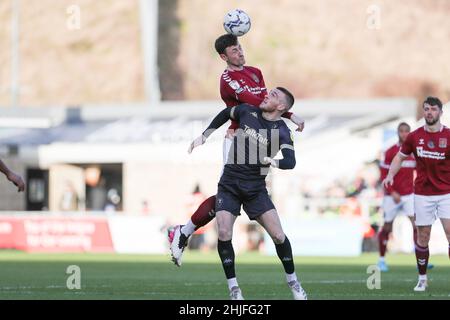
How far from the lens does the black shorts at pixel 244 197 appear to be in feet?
45.1

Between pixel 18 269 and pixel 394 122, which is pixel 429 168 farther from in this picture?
pixel 394 122

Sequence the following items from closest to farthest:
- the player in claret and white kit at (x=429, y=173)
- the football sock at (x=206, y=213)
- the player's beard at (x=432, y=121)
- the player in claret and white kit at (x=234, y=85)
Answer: the player in claret and white kit at (x=234, y=85) < the football sock at (x=206, y=213) < the player's beard at (x=432, y=121) < the player in claret and white kit at (x=429, y=173)

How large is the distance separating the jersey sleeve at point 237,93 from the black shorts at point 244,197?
105 cm

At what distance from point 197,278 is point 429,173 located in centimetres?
463

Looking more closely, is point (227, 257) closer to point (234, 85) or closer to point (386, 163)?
point (234, 85)

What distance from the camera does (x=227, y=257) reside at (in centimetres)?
1384

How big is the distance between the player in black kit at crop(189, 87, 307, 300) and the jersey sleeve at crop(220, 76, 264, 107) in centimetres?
48

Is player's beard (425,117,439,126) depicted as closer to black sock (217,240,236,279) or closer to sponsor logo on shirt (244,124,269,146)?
sponsor logo on shirt (244,124,269,146)

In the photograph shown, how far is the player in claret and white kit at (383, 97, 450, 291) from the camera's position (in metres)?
15.6

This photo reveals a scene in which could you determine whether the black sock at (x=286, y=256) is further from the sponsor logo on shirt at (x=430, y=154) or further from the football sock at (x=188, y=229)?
the sponsor logo on shirt at (x=430, y=154)

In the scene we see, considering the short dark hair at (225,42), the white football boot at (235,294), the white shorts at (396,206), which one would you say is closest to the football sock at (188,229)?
the white football boot at (235,294)

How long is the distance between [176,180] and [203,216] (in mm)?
26717

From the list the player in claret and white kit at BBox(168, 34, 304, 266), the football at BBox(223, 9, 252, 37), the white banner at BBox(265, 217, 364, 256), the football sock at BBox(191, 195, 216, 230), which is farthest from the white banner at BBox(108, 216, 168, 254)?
the football at BBox(223, 9, 252, 37)
